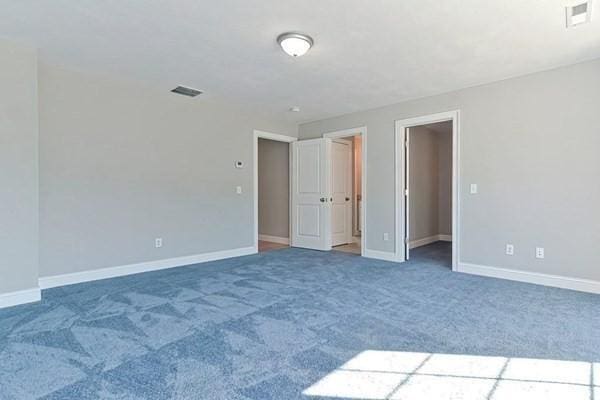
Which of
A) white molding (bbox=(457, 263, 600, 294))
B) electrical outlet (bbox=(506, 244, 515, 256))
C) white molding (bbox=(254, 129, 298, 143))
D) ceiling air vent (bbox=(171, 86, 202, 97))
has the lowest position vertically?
white molding (bbox=(457, 263, 600, 294))

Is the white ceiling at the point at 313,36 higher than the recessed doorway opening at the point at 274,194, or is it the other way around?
the white ceiling at the point at 313,36

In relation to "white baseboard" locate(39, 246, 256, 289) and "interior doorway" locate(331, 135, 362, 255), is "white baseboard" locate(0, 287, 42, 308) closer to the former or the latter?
"white baseboard" locate(39, 246, 256, 289)

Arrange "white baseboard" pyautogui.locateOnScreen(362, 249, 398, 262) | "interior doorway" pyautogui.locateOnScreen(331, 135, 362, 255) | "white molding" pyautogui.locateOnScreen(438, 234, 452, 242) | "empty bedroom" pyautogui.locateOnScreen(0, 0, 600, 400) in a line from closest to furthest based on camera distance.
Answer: "empty bedroom" pyautogui.locateOnScreen(0, 0, 600, 400) < "white baseboard" pyautogui.locateOnScreen(362, 249, 398, 262) < "interior doorway" pyautogui.locateOnScreen(331, 135, 362, 255) < "white molding" pyautogui.locateOnScreen(438, 234, 452, 242)

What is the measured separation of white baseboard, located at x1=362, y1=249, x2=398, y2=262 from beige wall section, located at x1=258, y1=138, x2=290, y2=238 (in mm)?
1925

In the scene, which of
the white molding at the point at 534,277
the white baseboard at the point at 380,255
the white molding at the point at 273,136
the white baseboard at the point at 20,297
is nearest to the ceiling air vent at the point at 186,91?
the white molding at the point at 273,136

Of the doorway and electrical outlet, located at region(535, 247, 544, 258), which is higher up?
the doorway

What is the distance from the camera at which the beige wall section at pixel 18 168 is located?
295 centimetres

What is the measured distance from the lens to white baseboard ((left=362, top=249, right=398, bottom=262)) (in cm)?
503

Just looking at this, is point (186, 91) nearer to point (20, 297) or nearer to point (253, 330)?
point (20, 297)

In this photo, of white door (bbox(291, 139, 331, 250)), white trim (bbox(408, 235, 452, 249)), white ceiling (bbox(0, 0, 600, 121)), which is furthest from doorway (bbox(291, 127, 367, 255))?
white ceiling (bbox(0, 0, 600, 121))

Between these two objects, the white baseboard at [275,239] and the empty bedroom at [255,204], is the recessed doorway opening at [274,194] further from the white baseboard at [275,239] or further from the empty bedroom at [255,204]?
the empty bedroom at [255,204]

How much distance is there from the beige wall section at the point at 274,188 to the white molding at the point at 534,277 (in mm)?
3535

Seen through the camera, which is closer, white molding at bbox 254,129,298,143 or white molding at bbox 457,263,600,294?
white molding at bbox 457,263,600,294

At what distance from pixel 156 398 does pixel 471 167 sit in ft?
13.8
